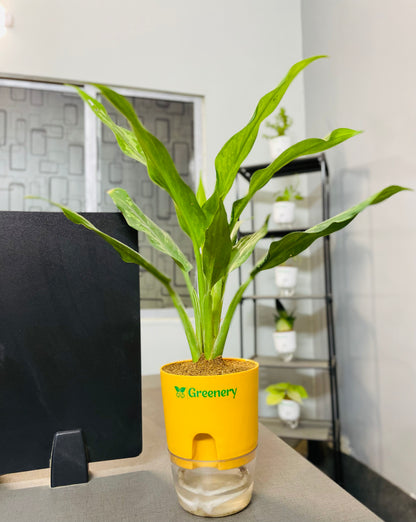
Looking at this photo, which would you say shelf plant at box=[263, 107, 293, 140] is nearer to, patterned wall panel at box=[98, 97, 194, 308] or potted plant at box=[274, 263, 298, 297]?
patterned wall panel at box=[98, 97, 194, 308]

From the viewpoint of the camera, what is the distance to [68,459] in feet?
2.02

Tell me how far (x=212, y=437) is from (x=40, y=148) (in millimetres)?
2300

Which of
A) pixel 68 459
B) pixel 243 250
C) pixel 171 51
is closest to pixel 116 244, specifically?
pixel 243 250

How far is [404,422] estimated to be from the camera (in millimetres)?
1696

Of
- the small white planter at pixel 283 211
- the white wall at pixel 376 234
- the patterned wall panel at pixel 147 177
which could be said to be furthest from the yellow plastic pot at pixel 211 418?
the patterned wall panel at pixel 147 177

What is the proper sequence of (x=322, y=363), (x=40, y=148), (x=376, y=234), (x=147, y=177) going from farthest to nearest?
(x=147, y=177) → (x=40, y=148) → (x=322, y=363) → (x=376, y=234)

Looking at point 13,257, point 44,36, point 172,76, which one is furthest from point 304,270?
point 13,257

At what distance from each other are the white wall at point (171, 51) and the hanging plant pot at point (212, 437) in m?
1.93

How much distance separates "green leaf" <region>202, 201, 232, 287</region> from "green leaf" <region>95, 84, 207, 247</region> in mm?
53

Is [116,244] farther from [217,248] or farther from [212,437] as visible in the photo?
[212,437]

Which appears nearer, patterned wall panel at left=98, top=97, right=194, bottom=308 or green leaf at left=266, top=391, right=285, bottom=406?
green leaf at left=266, top=391, right=285, bottom=406

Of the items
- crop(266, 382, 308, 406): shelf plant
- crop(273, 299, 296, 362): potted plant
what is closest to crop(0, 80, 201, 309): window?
crop(273, 299, 296, 362): potted plant

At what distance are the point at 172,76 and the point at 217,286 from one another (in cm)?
232

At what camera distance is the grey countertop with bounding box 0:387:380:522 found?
0.52 metres
